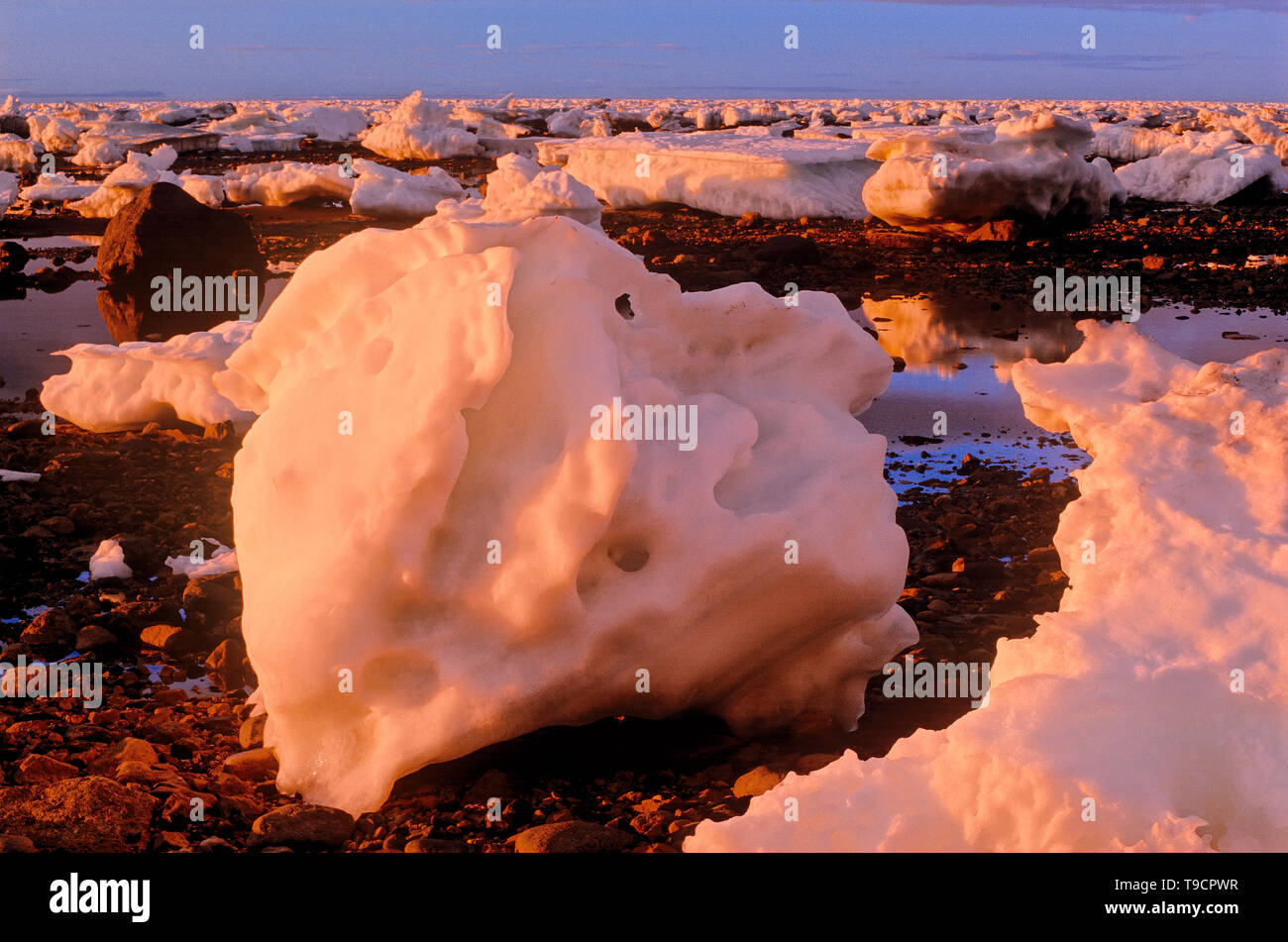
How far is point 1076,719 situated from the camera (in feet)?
9.82

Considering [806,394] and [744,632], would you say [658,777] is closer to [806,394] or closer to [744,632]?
[744,632]

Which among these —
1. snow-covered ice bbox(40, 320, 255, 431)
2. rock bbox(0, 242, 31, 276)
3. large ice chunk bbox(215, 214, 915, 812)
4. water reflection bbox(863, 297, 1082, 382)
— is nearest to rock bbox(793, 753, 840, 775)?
large ice chunk bbox(215, 214, 915, 812)

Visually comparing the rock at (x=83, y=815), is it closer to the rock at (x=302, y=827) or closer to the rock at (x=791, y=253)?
the rock at (x=302, y=827)

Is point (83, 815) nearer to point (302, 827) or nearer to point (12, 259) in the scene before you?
point (302, 827)

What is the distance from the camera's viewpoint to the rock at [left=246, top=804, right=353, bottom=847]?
3777 millimetres

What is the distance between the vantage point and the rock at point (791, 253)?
606 inches

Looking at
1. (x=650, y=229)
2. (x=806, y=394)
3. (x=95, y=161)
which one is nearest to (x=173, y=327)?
(x=650, y=229)

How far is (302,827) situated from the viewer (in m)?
3.81

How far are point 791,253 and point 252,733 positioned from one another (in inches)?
470

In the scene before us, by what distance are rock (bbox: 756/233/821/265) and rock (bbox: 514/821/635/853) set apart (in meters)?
12.3

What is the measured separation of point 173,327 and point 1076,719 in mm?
12180

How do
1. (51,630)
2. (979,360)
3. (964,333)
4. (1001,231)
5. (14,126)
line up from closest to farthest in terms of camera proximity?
(51,630)
(979,360)
(964,333)
(1001,231)
(14,126)

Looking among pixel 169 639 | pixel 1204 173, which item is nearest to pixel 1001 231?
pixel 1204 173

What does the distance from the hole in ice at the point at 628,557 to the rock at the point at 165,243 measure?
1264 cm
